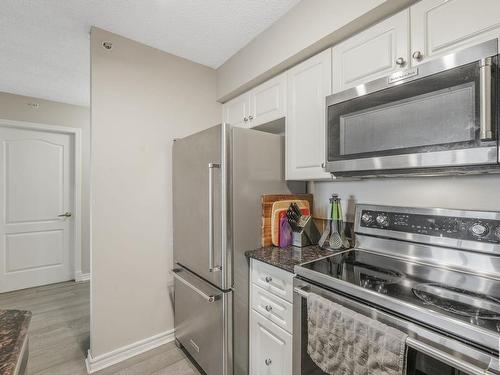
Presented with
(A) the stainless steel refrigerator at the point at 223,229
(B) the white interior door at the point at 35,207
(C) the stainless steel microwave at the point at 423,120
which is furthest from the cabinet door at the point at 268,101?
(B) the white interior door at the point at 35,207

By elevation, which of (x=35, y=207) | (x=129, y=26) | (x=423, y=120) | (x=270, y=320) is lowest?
(x=270, y=320)

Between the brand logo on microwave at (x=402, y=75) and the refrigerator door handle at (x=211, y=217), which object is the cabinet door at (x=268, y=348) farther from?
the brand logo on microwave at (x=402, y=75)

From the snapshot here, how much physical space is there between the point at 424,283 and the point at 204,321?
1304 millimetres

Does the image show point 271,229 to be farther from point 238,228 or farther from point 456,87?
point 456,87

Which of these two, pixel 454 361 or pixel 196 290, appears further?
pixel 196 290

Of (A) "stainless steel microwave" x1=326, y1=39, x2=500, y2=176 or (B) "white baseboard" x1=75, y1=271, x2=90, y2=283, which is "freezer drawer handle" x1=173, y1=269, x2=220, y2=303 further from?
(B) "white baseboard" x1=75, y1=271, x2=90, y2=283

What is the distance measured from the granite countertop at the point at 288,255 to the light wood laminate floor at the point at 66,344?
102 centimetres

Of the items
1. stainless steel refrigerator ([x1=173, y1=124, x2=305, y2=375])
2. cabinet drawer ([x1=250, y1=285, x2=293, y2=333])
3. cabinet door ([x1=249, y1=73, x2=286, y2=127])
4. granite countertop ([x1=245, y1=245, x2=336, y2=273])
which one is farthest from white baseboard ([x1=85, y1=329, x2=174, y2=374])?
cabinet door ([x1=249, y1=73, x2=286, y2=127])

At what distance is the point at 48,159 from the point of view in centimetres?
338

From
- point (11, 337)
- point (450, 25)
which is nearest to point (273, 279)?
point (11, 337)

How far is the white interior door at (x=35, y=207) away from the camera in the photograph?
315cm

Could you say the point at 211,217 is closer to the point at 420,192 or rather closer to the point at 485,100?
the point at 420,192

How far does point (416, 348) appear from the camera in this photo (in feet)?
2.66

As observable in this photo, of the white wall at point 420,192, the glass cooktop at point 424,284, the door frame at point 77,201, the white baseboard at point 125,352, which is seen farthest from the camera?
the door frame at point 77,201
